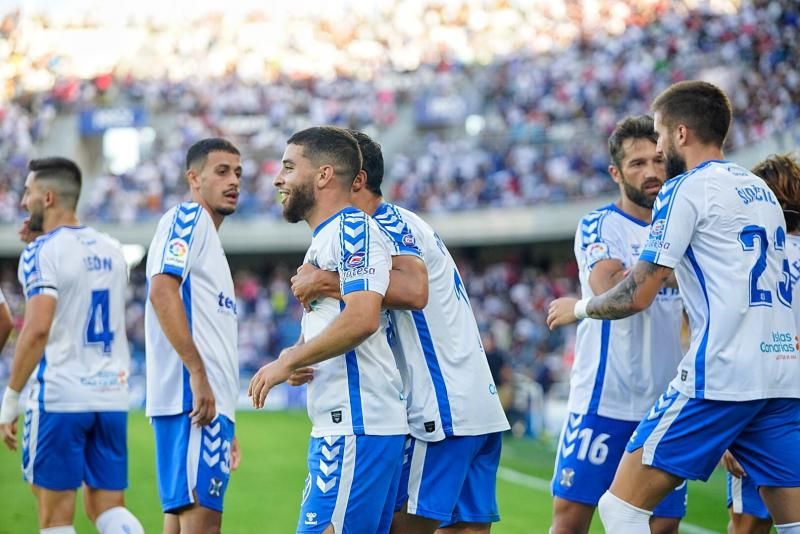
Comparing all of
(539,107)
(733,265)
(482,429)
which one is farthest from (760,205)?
(539,107)

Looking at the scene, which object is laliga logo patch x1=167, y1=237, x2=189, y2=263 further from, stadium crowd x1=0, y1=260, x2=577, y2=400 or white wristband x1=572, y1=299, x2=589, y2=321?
stadium crowd x1=0, y1=260, x2=577, y2=400

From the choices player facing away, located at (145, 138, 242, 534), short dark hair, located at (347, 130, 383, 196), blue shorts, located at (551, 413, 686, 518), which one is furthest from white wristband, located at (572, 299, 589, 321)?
player facing away, located at (145, 138, 242, 534)

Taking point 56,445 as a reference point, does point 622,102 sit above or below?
above

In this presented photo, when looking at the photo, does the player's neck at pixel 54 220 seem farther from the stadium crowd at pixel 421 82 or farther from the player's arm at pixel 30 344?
the stadium crowd at pixel 421 82

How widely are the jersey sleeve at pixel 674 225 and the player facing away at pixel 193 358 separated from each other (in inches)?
89.7

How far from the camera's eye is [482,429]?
4.65 m

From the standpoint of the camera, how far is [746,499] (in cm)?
555

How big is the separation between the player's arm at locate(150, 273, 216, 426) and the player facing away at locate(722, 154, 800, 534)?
105 inches

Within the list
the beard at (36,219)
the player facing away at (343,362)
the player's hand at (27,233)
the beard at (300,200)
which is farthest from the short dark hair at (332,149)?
the player's hand at (27,233)

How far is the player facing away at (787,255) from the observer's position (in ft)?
17.4

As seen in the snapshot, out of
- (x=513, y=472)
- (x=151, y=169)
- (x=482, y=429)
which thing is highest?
(x=151, y=169)

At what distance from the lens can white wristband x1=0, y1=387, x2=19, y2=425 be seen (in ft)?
19.9

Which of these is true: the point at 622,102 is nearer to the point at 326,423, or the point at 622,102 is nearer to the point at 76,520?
the point at 76,520

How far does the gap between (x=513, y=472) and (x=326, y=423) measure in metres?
9.48
